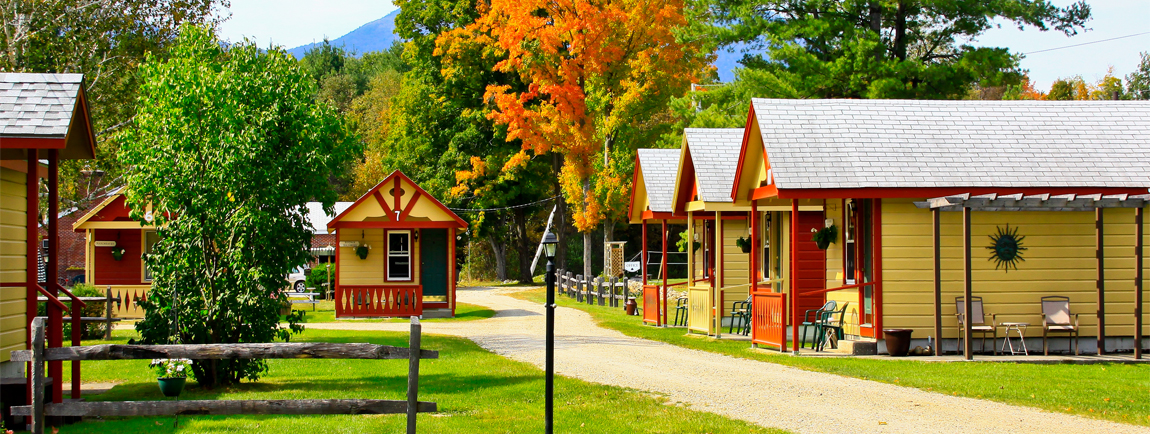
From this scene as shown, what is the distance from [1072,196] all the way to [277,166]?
1221 centimetres

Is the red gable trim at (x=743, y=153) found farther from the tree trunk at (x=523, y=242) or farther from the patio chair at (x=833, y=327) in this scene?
the tree trunk at (x=523, y=242)

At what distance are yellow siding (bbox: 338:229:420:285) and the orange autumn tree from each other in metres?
10.3

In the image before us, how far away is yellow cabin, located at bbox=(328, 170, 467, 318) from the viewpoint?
2803cm

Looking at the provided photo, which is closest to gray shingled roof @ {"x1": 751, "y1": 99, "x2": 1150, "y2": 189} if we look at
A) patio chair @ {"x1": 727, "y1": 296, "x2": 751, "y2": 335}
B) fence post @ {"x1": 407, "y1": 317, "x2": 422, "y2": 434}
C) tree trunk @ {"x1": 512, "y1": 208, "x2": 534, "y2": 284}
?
patio chair @ {"x1": 727, "y1": 296, "x2": 751, "y2": 335}

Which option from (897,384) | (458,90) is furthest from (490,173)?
(897,384)

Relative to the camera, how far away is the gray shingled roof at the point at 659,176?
25.1 meters

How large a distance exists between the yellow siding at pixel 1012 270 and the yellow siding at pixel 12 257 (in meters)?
13.0

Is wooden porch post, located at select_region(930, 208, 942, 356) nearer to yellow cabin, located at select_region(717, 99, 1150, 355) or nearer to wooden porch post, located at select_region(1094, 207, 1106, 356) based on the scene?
yellow cabin, located at select_region(717, 99, 1150, 355)

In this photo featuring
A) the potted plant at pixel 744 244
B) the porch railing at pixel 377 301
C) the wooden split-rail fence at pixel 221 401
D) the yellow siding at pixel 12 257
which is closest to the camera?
the wooden split-rail fence at pixel 221 401

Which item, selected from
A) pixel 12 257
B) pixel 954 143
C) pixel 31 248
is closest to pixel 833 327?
pixel 954 143

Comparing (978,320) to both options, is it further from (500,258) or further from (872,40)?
(500,258)

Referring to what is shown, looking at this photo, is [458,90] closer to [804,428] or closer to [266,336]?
[266,336]

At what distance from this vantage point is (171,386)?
12.4 m

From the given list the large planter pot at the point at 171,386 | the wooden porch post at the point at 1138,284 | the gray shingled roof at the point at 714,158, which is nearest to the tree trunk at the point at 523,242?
the gray shingled roof at the point at 714,158
